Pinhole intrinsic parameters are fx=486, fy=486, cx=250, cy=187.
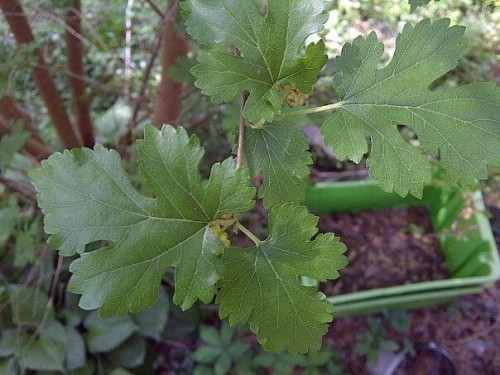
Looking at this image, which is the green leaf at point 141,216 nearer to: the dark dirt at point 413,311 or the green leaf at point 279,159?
the green leaf at point 279,159

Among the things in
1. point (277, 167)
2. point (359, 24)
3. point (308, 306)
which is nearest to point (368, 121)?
point (277, 167)

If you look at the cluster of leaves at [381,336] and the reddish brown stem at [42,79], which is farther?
the cluster of leaves at [381,336]

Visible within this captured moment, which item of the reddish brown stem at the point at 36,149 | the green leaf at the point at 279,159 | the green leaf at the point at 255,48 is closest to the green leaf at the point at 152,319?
the reddish brown stem at the point at 36,149

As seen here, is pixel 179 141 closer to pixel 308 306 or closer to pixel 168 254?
pixel 168 254

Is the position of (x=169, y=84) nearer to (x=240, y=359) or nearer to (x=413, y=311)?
(x=240, y=359)

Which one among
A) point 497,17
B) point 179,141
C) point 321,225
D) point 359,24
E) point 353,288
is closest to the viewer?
point 179,141

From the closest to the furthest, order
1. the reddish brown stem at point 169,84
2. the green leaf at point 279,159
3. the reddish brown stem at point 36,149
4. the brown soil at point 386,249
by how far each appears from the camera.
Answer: the green leaf at point 279,159 < the reddish brown stem at point 169,84 < the reddish brown stem at point 36,149 < the brown soil at point 386,249

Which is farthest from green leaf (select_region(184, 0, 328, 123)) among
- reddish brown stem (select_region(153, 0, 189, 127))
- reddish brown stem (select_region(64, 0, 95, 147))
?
reddish brown stem (select_region(64, 0, 95, 147))
